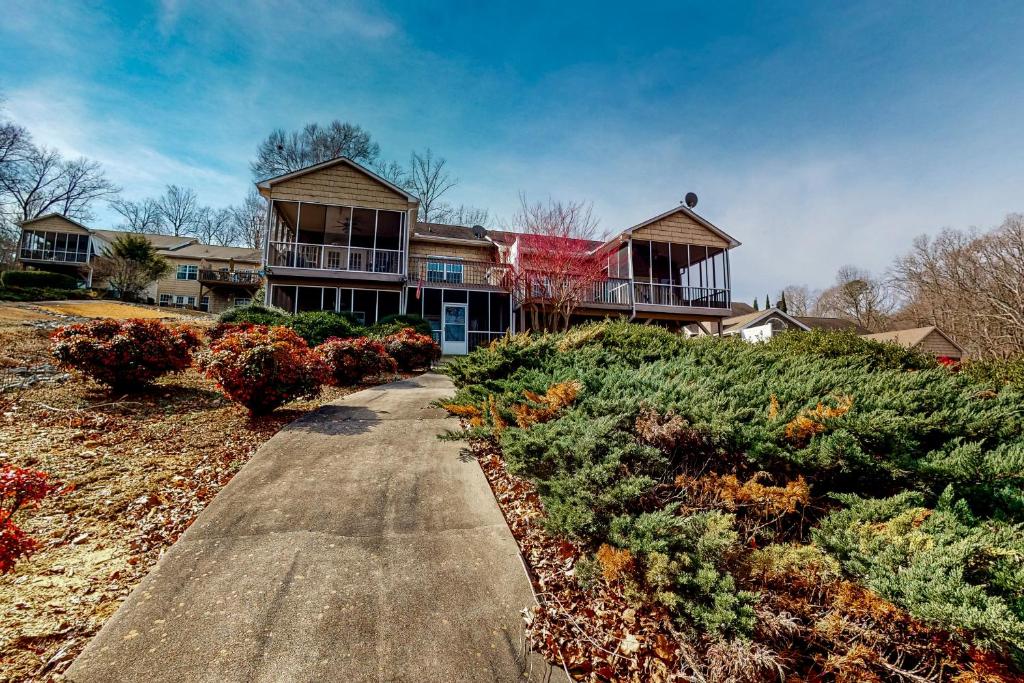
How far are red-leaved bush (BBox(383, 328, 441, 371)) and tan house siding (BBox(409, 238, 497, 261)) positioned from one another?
333 inches

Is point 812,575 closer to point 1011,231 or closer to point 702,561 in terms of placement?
point 702,561

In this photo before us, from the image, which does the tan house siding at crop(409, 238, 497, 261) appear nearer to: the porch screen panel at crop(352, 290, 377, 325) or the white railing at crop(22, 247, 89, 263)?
the porch screen panel at crop(352, 290, 377, 325)

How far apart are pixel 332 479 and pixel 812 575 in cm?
362

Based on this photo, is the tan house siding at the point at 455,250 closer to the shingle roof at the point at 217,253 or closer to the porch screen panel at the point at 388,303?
the porch screen panel at the point at 388,303

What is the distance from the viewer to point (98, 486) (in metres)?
3.31

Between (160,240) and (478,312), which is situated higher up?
(160,240)

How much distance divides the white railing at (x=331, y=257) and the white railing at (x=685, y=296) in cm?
1050

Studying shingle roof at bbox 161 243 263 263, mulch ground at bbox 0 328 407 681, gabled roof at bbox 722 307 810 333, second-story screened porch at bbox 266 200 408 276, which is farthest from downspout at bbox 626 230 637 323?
shingle roof at bbox 161 243 263 263

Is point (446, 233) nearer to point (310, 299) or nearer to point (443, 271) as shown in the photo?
point (443, 271)

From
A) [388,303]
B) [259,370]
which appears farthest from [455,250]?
[259,370]

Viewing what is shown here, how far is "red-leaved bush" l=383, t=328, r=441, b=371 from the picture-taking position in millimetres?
10734

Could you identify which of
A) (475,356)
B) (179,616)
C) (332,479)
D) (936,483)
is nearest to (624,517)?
(936,483)

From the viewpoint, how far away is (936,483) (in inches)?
105

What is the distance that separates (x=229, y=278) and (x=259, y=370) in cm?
2526
